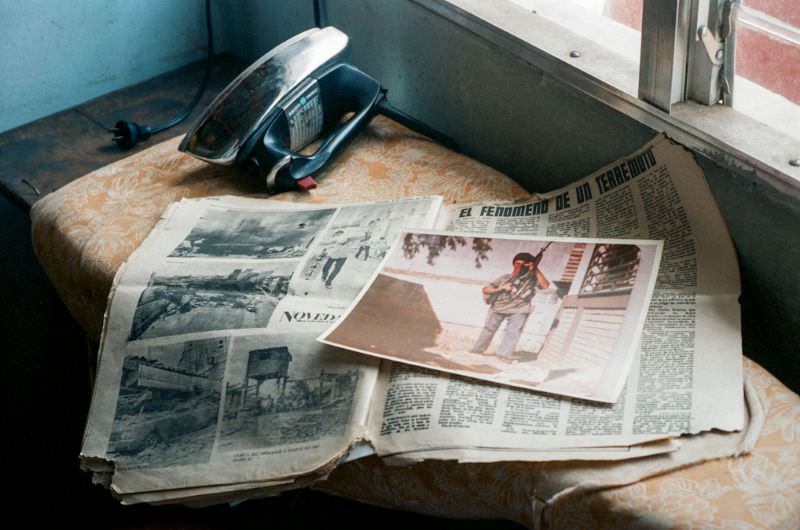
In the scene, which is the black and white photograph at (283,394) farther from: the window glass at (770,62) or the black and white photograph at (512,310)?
the window glass at (770,62)

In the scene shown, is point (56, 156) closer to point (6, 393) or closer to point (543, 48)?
point (6, 393)

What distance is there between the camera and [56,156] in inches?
48.5

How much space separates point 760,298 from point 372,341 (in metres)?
0.37

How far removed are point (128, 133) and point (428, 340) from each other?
2.14 ft

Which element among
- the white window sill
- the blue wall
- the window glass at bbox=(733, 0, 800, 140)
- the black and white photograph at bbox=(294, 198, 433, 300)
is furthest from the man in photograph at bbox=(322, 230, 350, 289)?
the blue wall

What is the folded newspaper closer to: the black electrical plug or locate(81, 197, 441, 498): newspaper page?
locate(81, 197, 441, 498): newspaper page

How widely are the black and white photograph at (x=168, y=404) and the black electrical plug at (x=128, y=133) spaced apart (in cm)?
48

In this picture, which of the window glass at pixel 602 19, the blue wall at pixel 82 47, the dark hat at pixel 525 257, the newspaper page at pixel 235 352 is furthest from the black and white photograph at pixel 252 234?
the blue wall at pixel 82 47

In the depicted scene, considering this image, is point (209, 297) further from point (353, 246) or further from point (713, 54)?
point (713, 54)

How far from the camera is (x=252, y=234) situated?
37.9 inches

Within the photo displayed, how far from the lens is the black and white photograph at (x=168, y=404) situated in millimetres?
773

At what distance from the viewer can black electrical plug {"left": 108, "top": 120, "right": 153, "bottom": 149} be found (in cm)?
124

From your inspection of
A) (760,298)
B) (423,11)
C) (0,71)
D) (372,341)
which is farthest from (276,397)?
(0,71)

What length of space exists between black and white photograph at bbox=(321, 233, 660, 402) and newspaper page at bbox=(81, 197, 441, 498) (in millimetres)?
33
